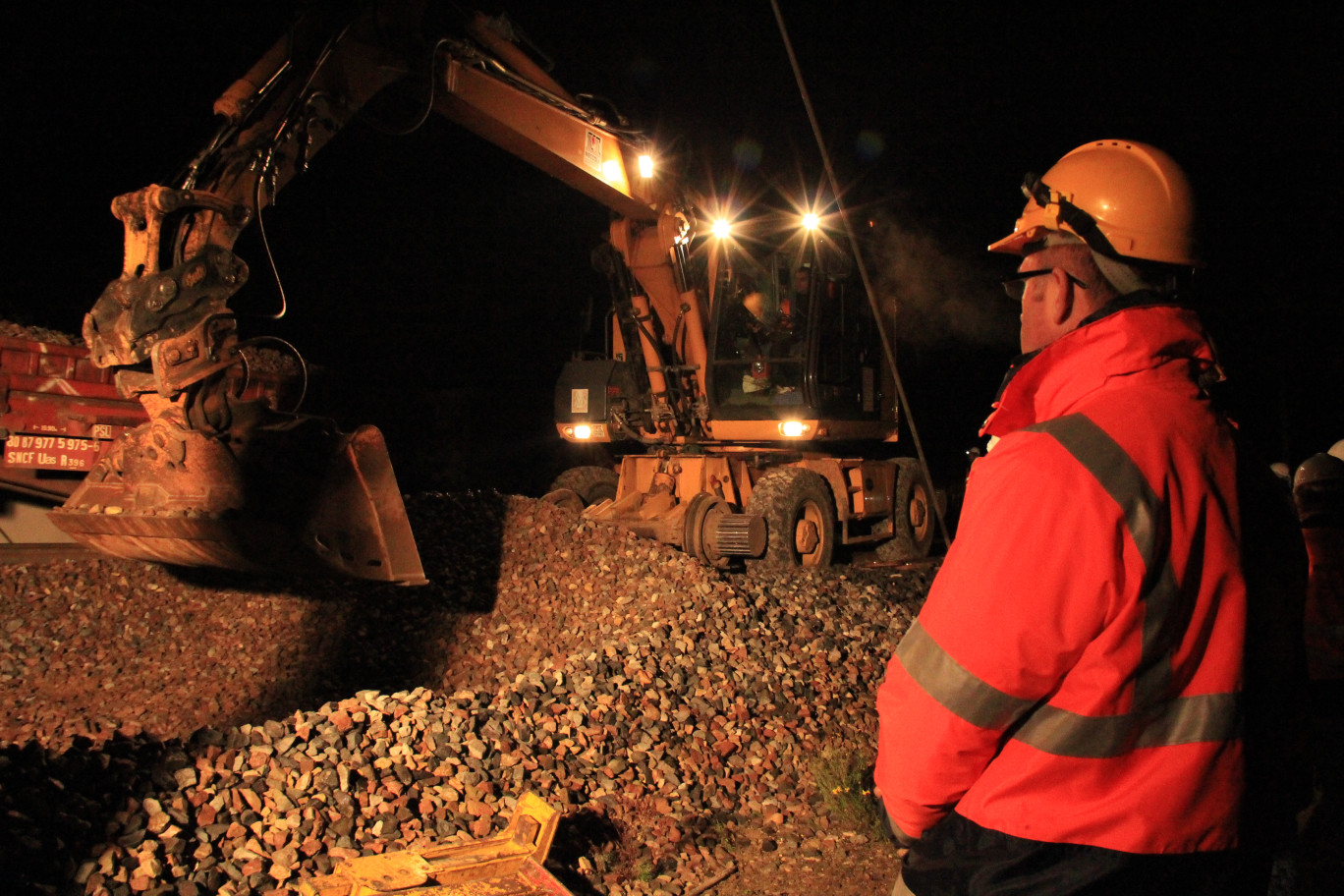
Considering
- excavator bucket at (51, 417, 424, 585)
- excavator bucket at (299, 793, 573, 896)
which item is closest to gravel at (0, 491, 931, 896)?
excavator bucket at (299, 793, 573, 896)

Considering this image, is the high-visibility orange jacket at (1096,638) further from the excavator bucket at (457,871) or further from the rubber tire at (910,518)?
the rubber tire at (910,518)

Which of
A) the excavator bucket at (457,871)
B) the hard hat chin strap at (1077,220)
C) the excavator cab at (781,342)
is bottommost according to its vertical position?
the excavator bucket at (457,871)

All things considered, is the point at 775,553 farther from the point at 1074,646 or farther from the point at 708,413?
the point at 1074,646

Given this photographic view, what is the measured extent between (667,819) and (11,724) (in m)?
3.48

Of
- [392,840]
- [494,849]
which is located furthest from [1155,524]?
[392,840]

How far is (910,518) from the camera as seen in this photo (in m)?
10.4

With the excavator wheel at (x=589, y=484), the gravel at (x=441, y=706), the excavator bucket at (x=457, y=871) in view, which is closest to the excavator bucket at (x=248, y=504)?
the gravel at (x=441, y=706)

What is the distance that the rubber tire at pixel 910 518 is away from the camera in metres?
10.1

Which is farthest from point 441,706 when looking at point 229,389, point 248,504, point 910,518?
point 910,518

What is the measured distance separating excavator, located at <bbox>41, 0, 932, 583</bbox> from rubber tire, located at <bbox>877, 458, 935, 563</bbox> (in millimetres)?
37

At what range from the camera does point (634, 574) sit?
21.6 feet

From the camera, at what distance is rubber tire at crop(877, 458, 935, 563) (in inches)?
399

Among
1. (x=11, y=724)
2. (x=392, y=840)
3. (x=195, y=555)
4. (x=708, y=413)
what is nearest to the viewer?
(x=392, y=840)

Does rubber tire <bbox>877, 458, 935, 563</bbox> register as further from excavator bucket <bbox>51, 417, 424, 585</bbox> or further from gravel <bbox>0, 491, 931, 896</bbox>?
excavator bucket <bbox>51, 417, 424, 585</bbox>
